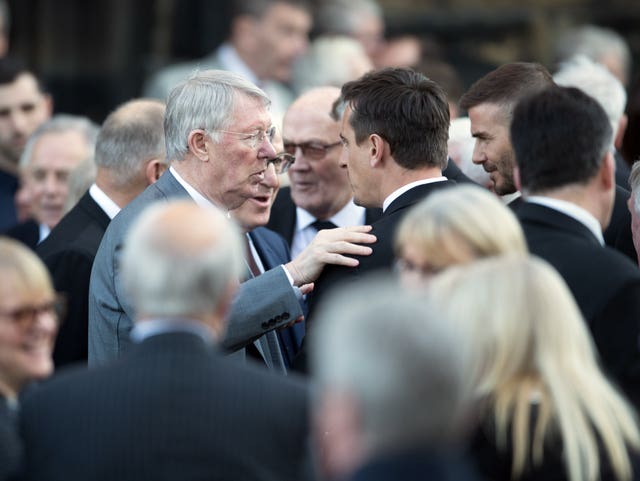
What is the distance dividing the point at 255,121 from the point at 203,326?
2261 millimetres

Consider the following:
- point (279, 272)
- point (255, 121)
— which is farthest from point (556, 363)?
point (255, 121)

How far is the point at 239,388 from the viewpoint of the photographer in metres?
3.36

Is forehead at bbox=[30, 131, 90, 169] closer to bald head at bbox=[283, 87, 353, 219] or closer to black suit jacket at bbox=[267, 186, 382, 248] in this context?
black suit jacket at bbox=[267, 186, 382, 248]

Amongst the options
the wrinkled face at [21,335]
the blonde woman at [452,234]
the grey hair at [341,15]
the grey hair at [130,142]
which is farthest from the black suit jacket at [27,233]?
the grey hair at [341,15]

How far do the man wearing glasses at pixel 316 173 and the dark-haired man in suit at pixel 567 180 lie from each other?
2496mm

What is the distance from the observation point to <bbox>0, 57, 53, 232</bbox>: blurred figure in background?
8906 mm

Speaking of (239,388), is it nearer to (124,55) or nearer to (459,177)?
(459,177)

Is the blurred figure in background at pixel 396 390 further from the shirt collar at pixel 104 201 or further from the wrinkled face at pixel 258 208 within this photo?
the shirt collar at pixel 104 201

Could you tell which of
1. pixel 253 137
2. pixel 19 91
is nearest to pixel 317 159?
pixel 253 137

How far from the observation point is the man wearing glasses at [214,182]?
201 inches

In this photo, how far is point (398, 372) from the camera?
280 centimetres

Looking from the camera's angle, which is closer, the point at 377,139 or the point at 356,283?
the point at 356,283

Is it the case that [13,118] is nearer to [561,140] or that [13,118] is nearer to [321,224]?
[321,224]

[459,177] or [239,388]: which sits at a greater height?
[239,388]
